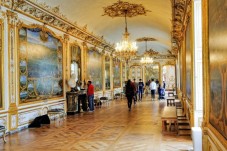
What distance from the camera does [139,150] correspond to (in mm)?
5789

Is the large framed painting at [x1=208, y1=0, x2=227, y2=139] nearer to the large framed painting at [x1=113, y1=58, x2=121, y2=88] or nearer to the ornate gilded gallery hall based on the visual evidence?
the ornate gilded gallery hall

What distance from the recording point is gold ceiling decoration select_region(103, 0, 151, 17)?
1236 cm

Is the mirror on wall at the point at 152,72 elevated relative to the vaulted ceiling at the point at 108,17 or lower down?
lower down

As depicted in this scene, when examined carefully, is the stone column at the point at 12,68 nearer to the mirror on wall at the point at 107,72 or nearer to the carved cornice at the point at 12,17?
the carved cornice at the point at 12,17

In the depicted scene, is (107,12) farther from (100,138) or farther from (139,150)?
(139,150)

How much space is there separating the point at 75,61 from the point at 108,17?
10.3ft

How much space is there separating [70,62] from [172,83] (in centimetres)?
2020

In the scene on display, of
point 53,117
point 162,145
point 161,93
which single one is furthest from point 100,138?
point 161,93

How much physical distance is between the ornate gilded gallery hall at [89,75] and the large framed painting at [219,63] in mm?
10

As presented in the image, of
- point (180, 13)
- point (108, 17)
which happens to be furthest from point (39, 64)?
point (108, 17)

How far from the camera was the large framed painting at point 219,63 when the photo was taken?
265cm

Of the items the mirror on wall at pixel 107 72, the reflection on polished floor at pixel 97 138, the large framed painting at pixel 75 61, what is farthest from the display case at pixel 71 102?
the mirror on wall at pixel 107 72

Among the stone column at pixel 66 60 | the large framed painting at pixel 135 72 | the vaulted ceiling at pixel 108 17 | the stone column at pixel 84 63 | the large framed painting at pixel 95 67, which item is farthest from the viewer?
the large framed painting at pixel 135 72

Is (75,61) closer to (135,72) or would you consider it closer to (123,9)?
(123,9)
